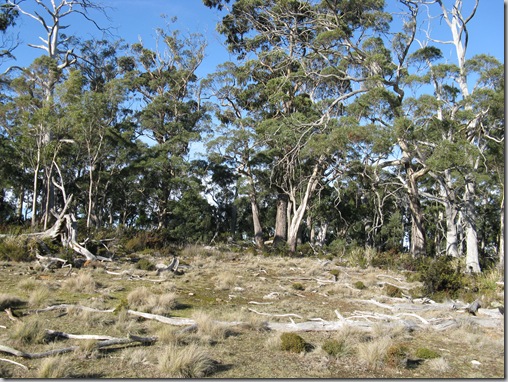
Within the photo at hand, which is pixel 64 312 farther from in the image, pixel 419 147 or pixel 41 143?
pixel 41 143

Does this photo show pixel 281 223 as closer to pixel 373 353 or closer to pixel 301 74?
pixel 301 74

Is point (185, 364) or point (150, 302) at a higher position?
point (150, 302)

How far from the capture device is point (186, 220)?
30.6 metres

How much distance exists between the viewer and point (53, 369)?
4.61 m

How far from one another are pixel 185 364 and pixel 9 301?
4087mm

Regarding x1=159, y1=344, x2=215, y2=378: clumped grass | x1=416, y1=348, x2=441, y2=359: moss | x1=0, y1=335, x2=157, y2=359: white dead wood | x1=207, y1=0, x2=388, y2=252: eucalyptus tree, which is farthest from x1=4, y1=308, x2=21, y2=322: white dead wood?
x1=207, y1=0, x2=388, y2=252: eucalyptus tree

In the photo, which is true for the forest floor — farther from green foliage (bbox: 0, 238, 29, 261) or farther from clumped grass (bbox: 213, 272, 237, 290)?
green foliage (bbox: 0, 238, 29, 261)

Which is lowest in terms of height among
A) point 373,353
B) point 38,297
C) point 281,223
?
point 373,353

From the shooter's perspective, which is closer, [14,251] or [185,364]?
[185,364]

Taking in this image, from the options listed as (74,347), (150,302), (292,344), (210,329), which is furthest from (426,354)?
(150,302)

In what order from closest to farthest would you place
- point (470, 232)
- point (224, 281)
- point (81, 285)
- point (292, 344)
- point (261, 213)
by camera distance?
point (292, 344), point (81, 285), point (224, 281), point (470, 232), point (261, 213)

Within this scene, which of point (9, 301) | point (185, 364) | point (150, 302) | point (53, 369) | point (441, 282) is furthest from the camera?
point (441, 282)

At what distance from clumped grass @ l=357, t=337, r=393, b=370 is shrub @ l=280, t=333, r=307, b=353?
74 centimetres

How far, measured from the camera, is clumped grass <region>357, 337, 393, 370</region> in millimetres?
5449
